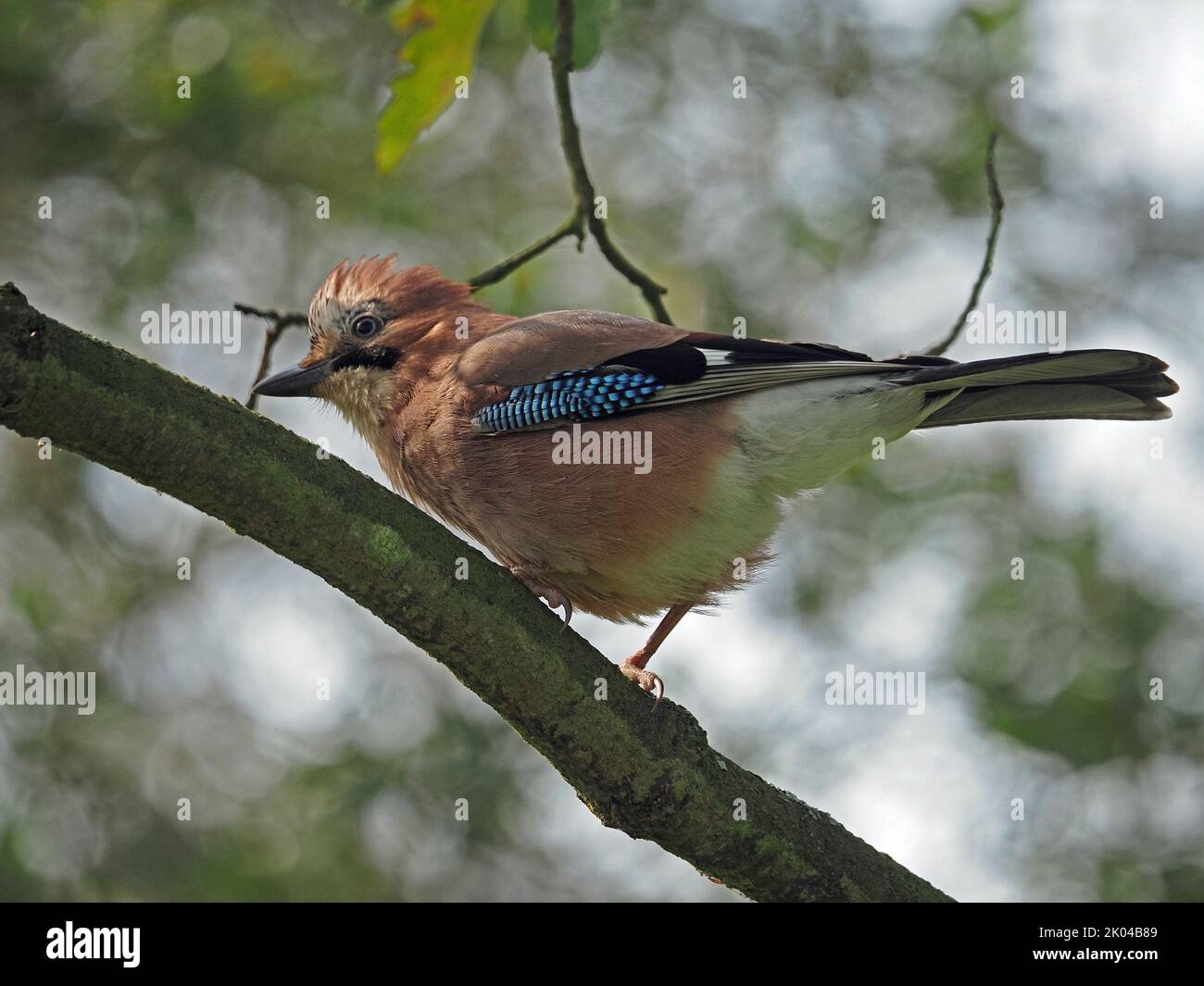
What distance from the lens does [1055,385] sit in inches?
257

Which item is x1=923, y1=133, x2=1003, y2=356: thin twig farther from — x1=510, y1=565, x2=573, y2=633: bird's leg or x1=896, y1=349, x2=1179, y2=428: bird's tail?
x1=510, y1=565, x2=573, y2=633: bird's leg

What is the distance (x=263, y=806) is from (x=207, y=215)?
5.54 m

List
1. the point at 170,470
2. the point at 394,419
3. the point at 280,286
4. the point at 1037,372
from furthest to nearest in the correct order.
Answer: the point at 280,286 → the point at 394,419 → the point at 1037,372 → the point at 170,470

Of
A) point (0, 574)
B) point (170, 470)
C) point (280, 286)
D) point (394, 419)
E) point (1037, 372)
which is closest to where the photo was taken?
point (170, 470)

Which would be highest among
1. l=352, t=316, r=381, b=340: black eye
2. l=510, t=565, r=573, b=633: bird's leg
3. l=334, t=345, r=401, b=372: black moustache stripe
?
l=352, t=316, r=381, b=340: black eye

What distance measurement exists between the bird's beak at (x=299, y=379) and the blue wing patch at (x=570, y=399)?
118 centimetres

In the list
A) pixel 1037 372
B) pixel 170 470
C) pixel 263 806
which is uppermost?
pixel 1037 372

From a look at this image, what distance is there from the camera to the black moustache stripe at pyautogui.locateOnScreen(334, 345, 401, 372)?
7438mm

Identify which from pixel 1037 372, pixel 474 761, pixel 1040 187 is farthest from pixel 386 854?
pixel 1040 187

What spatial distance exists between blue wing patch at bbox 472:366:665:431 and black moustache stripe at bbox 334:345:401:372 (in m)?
0.93

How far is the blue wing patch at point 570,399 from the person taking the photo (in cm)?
666

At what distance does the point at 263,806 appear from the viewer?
11.5 metres

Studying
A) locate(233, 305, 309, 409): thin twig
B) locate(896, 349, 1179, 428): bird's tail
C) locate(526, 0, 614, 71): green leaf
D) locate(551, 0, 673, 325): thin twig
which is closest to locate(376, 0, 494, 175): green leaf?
locate(551, 0, 673, 325): thin twig
